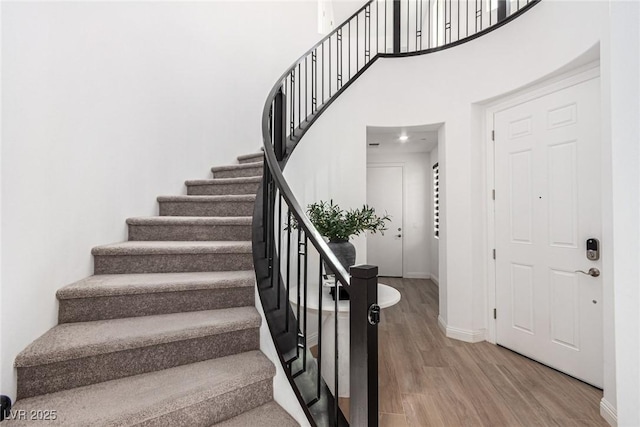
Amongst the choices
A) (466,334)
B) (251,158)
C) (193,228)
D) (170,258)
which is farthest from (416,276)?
(170,258)

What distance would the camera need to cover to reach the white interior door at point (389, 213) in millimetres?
5844

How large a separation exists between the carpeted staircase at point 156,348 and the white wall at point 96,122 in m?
0.12

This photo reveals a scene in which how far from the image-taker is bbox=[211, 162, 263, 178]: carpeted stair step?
9.70 ft

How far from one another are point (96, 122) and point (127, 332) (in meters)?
1.32

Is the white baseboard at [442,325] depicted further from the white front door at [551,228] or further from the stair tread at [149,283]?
the stair tread at [149,283]

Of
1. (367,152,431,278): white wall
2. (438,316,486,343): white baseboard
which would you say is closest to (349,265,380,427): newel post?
(438,316,486,343): white baseboard

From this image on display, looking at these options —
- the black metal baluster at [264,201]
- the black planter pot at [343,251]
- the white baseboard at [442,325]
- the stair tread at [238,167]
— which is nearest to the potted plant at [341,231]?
the black planter pot at [343,251]

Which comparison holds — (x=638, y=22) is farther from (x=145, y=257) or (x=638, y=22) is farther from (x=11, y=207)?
(x=145, y=257)

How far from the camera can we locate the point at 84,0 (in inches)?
71.1

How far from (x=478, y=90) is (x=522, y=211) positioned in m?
1.22

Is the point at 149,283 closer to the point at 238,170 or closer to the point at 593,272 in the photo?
the point at 238,170

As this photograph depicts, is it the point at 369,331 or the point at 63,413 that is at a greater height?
the point at 369,331

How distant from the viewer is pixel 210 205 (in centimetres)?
249

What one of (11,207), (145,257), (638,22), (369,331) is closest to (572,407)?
(369,331)
